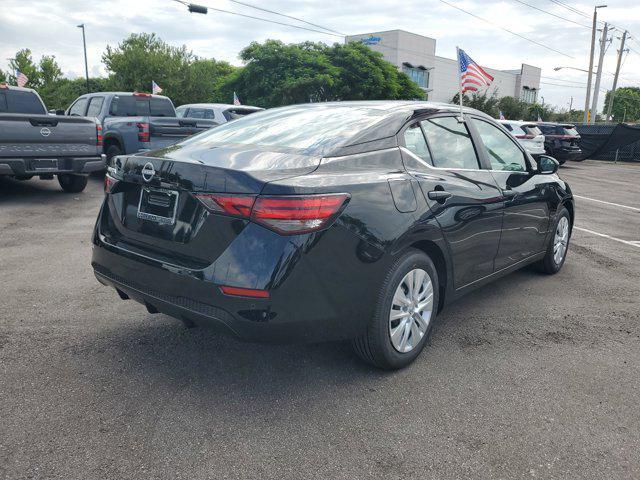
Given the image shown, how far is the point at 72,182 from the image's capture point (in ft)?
34.3

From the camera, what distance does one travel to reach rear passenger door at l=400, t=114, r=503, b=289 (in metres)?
3.53

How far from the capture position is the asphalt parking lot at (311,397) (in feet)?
8.26

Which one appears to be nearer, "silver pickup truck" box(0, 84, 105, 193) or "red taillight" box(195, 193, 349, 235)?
"red taillight" box(195, 193, 349, 235)

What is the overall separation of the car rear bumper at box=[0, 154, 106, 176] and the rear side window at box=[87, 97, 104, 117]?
3078 millimetres

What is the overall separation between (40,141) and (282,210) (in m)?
7.49

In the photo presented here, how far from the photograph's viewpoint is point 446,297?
12.3 feet

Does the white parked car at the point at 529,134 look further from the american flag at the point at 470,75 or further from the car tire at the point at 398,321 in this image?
the car tire at the point at 398,321

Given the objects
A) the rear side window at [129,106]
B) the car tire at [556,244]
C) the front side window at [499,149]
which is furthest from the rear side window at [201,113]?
the front side window at [499,149]

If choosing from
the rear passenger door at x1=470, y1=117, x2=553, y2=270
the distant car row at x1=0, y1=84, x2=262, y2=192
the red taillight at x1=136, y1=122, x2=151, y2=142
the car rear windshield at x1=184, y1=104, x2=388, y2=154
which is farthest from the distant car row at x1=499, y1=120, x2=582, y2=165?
the car rear windshield at x1=184, y1=104, x2=388, y2=154

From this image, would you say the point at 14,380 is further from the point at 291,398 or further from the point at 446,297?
the point at 446,297

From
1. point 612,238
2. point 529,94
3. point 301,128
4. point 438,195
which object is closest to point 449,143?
point 438,195

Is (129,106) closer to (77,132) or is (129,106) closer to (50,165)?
(77,132)

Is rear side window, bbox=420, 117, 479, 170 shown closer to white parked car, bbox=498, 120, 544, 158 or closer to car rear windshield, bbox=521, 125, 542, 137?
white parked car, bbox=498, 120, 544, 158

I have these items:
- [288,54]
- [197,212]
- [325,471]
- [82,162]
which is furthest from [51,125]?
[288,54]
